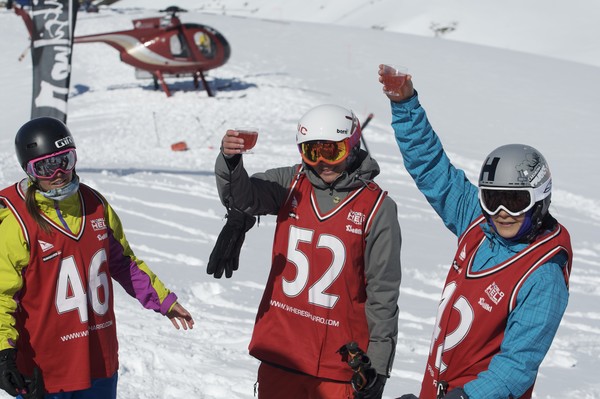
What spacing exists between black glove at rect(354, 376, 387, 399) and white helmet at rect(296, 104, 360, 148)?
0.97m

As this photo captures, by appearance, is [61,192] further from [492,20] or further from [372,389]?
[492,20]

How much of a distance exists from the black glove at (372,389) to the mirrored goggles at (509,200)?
937 millimetres

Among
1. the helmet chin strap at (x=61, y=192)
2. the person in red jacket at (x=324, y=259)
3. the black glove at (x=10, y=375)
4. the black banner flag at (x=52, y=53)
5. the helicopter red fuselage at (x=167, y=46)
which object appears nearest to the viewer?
the black glove at (x=10, y=375)

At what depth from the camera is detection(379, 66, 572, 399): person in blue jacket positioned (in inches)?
105

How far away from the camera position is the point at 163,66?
62.5 ft

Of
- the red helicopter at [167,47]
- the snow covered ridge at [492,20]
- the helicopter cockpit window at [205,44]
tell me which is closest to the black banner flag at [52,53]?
the red helicopter at [167,47]

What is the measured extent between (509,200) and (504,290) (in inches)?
12.1

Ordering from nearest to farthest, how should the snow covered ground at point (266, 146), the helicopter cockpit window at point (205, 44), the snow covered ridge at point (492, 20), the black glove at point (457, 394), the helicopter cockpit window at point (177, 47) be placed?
the black glove at point (457, 394), the snow covered ground at point (266, 146), the helicopter cockpit window at point (177, 47), the helicopter cockpit window at point (205, 44), the snow covered ridge at point (492, 20)

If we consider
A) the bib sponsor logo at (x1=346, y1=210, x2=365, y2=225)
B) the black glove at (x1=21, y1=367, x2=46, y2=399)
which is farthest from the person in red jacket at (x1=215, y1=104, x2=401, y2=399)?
the black glove at (x1=21, y1=367, x2=46, y2=399)

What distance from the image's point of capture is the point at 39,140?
3.31 metres

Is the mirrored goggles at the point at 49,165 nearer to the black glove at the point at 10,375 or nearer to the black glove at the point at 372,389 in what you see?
the black glove at the point at 10,375

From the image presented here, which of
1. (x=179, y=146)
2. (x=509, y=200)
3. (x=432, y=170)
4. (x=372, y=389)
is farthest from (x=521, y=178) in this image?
(x=179, y=146)

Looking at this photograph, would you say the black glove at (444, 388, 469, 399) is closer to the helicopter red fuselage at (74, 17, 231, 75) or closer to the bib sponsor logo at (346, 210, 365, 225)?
the bib sponsor logo at (346, 210, 365, 225)

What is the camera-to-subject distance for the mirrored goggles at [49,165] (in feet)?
10.8
